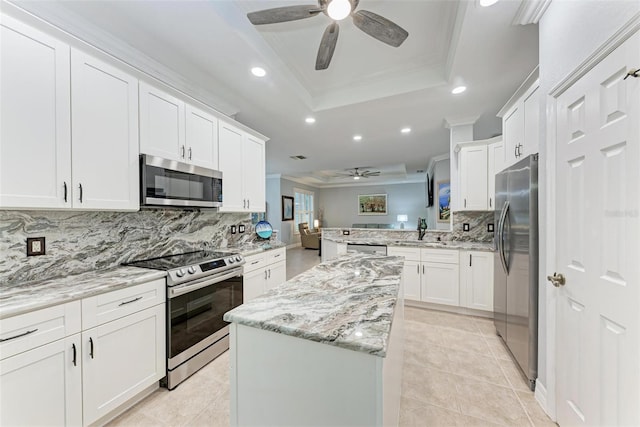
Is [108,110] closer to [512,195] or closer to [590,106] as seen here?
[590,106]

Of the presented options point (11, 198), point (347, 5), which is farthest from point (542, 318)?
point (11, 198)

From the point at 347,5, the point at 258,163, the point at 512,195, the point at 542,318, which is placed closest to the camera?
the point at 347,5

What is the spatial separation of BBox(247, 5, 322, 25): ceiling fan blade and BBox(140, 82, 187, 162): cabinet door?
105 cm

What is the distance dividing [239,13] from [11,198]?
1892 mm

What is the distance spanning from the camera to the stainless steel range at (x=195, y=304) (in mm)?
1799

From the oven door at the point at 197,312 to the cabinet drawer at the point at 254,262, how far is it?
0.22 m

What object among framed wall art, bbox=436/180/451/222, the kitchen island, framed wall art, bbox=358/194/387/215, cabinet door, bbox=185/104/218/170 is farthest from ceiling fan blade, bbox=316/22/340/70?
framed wall art, bbox=358/194/387/215

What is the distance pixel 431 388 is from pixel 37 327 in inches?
96.9

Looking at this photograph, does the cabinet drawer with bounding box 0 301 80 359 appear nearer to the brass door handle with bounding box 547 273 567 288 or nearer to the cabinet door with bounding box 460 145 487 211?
the brass door handle with bounding box 547 273 567 288

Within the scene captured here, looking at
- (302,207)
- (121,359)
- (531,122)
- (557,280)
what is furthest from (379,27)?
Result: (302,207)

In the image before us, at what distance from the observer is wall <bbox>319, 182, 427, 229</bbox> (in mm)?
9905

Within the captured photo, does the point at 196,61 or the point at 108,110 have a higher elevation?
the point at 196,61

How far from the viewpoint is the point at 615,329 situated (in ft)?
3.44

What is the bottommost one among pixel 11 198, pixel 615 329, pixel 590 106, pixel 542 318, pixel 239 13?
pixel 542 318
